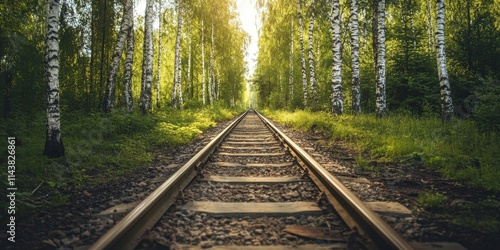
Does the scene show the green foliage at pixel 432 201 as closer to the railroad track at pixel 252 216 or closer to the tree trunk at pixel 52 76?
the railroad track at pixel 252 216

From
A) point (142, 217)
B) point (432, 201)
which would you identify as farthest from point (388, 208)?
point (142, 217)

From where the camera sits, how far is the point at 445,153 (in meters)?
5.11

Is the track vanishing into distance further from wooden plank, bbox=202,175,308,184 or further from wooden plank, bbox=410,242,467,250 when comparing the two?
wooden plank, bbox=410,242,467,250

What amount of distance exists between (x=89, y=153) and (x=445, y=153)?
22.9 ft

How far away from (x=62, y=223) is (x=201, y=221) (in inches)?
56.6

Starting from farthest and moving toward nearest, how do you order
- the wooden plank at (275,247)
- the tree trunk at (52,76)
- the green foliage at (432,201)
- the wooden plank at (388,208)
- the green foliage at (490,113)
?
the green foliage at (490,113), the tree trunk at (52,76), the green foliage at (432,201), the wooden plank at (388,208), the wooden plank at (275,247)

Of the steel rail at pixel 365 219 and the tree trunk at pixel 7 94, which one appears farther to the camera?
the tree trunk at pixel 7 94

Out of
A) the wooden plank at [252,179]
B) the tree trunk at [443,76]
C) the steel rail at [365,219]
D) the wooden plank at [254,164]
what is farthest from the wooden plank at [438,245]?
the tree trunk at [443,76]

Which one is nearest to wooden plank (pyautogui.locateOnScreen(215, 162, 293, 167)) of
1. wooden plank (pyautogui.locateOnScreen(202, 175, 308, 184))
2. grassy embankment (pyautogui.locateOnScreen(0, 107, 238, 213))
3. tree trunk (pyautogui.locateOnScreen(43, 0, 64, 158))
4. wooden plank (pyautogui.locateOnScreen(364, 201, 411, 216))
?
wooden plank (pyautogui.locateOnScreen(202, 175, 308, 184))

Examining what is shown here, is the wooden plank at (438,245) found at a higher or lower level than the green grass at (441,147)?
lower

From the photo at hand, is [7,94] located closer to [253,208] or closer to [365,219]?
[253,208]

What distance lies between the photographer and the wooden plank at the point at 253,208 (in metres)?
2.97

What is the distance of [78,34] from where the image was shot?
18078 millimetres

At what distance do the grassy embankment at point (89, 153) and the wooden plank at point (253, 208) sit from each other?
183 centimetres
